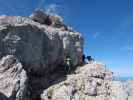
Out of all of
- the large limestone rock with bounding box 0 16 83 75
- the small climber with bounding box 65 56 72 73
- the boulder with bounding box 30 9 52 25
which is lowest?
the small climber with bounding box 65 56 72 73

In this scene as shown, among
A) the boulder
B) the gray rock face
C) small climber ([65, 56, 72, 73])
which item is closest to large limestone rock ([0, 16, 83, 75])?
small climber ([65, 56, 72, 73])

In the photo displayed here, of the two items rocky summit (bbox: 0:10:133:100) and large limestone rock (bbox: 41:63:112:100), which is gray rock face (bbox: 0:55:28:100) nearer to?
rocky summit (bbox: 0:10:133:100)

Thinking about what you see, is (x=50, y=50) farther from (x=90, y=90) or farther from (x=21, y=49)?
(x=90, y=90)

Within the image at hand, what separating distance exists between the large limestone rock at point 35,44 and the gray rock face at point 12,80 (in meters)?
2.34

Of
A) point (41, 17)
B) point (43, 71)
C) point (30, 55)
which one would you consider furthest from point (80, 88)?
point (41, 17)

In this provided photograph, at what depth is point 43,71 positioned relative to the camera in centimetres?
4938

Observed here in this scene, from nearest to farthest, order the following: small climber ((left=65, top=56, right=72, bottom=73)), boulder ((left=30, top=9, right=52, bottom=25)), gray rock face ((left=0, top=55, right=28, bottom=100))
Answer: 1. gray rock face ((left=0, top=55, right=28, bottom=100))
2. small climber ((left=65, top=56, right=72, bottom=73))
3. boulder ((left=30, top=9, right=52, bottom=25))

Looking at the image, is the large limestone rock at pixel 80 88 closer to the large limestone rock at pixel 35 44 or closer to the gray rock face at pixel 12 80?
the gray rock face at pixel 12 80

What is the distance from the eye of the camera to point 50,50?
1981 inches

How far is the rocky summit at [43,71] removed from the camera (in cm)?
3912

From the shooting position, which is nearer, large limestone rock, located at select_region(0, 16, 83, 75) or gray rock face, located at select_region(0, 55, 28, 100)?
gray rock face, located at select_region(0, 55, 28, 100)

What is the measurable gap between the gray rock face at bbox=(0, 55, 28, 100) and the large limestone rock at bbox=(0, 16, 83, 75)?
234 cm

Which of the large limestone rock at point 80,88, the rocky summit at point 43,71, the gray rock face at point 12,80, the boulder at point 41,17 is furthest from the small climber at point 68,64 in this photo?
the gray rock face at point 12,80

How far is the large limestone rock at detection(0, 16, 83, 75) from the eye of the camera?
139 feet
